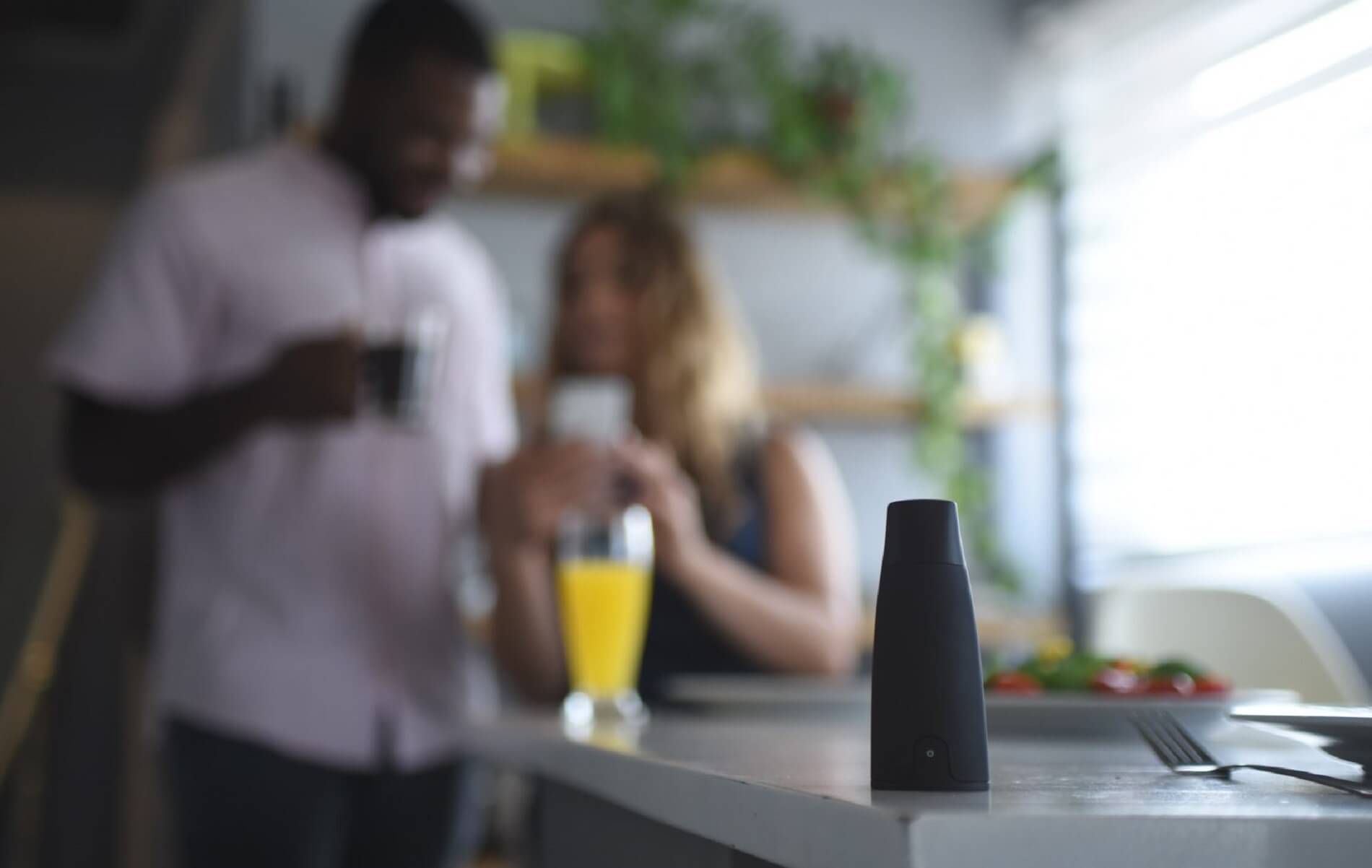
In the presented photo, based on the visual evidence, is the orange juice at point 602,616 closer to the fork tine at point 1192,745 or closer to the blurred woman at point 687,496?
the blurred woman at point 687,496

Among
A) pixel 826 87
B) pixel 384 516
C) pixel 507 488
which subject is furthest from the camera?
pixel 826 87

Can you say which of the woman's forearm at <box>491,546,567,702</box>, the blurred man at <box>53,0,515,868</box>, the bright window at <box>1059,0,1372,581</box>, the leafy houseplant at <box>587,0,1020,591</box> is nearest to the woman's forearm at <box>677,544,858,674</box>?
the woman's forearm at <box>491,546,567,702</box>

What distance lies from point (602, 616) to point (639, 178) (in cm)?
213

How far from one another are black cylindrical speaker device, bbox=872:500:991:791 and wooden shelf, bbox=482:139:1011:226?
289cm

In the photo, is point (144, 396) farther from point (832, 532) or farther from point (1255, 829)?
point (1255, 829)

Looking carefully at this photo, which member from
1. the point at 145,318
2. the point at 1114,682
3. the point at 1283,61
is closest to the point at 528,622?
the point at 145,318

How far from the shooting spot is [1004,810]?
0.46 m

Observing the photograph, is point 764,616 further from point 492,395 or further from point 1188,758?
point 1188,758

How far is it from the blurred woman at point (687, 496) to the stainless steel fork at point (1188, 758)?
98 centimetres

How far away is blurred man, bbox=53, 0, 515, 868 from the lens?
5.57 feet

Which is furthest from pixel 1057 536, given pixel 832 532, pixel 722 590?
pixel 722 590

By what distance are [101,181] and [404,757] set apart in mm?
4327

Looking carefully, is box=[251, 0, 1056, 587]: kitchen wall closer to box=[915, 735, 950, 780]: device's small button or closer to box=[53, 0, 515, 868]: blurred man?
box=[53, 0, 515, 868]: blurred man

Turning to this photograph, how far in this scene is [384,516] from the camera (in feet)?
6.07
